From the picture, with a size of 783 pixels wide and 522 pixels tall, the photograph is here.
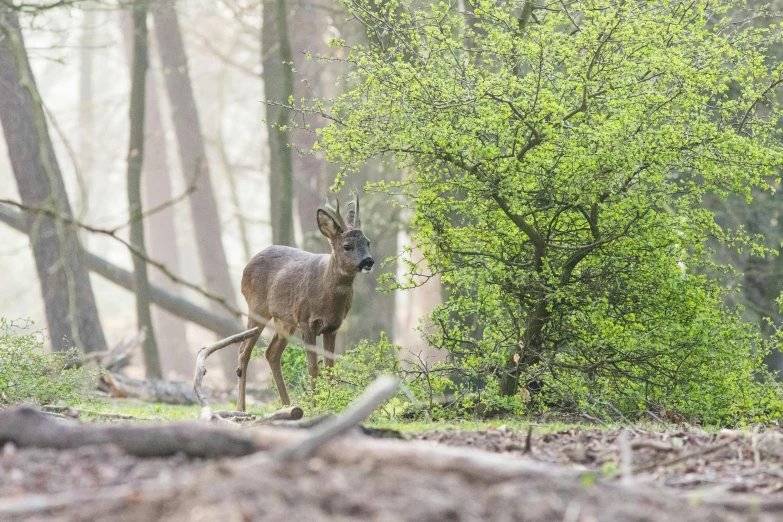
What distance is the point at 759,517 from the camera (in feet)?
14.7

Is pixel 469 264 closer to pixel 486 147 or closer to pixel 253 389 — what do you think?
pixel 486 147

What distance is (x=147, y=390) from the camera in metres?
16.9

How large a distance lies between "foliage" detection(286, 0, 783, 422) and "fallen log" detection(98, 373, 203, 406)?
22.4 feet

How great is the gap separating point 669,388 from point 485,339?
77.7 inches

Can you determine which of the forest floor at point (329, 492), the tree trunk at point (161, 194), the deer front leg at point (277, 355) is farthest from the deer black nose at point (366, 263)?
the tree trunk at point (161, 194)

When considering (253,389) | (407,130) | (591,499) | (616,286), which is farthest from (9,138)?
(591,499)

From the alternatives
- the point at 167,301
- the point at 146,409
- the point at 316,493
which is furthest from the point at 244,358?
the point at 167,301

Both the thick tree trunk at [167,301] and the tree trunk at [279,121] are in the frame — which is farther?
the thick tree trunk at [167,301]

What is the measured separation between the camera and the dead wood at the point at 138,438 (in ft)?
16.8

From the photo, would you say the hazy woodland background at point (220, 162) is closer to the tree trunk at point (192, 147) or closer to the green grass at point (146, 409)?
the tree trunk at point (192, 147)

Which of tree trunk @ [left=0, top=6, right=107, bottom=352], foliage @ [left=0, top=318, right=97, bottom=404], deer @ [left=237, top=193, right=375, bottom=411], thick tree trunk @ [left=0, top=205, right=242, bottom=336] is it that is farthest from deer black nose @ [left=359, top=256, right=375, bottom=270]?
thick tree trunk @ [left=0, top=205, right=242, bottom=336]

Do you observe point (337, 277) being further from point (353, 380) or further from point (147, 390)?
point (147, 390)

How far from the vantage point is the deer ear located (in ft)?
38.1

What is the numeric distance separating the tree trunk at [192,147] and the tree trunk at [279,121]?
5963 mm
